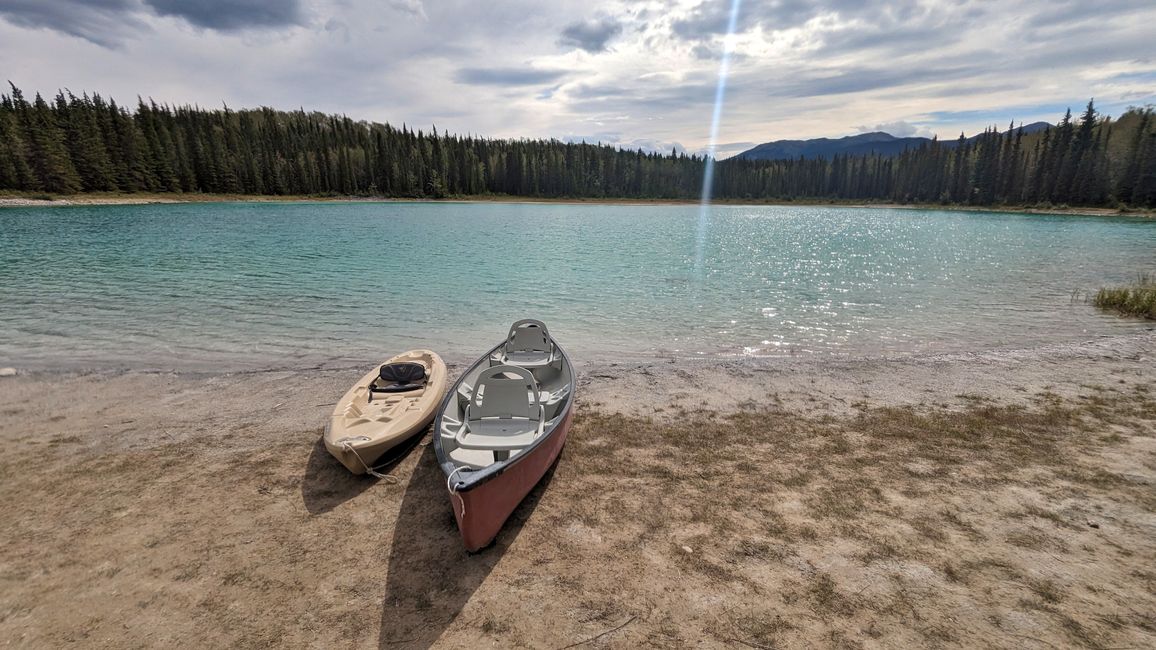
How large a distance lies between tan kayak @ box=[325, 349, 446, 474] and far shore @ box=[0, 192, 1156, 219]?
384ft

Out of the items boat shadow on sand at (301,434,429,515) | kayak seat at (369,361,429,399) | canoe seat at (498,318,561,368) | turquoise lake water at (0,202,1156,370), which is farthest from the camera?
turquoise lake water at (0,202,1156,370)

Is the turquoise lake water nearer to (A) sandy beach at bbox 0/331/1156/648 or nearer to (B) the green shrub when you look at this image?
(B) the green shrub

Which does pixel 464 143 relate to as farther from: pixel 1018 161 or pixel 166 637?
pixel 166 637

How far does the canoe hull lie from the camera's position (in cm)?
609

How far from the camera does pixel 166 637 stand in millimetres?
5281

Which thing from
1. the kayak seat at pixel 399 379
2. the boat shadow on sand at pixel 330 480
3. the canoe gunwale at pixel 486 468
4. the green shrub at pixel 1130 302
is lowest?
the boat shadow on sand at pixel 330 480

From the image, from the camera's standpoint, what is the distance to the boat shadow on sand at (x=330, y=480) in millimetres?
7773

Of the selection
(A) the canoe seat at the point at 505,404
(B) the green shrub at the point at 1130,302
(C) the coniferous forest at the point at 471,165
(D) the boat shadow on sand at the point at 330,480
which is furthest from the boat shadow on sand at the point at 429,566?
(C) the coniferous forest at the point at 471,165

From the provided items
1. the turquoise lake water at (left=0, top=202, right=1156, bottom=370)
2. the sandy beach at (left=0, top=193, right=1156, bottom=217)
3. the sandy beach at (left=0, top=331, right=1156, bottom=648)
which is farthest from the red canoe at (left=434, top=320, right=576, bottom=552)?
the sandy beach at (left=0, top=193, right=1156, bottom=217)

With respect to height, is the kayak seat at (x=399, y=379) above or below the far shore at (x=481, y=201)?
below

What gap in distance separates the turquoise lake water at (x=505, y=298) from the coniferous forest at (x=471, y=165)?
79.3 m

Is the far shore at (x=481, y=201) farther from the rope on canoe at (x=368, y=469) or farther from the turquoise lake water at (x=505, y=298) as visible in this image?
the rope on canoe at (x=368, y=469)

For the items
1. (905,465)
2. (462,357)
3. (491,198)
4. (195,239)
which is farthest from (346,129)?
(905,465)

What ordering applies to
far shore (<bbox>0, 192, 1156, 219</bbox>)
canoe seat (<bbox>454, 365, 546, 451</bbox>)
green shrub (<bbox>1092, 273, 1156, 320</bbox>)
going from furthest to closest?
far shore (<bbox>0, 192, 1156, 219</bbox>) → green shrub (<bbox>1092, 273, 1156, 320</bbox>) → canoe seat (<bbox>454, 365, 546, 451</bbox>)
